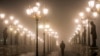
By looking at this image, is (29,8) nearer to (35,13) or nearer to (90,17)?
(35,13)

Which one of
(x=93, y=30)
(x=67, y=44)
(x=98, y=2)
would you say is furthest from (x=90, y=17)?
(x=67, y=44)

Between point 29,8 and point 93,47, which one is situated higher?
point 29,8

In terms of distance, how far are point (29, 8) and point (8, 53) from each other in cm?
1313

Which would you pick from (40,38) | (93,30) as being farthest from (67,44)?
(93,30)

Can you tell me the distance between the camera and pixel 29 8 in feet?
112

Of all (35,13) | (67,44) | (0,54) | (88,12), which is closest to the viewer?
(35,13)

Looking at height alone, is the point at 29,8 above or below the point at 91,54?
above

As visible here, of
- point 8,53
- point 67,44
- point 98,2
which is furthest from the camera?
point 67,44

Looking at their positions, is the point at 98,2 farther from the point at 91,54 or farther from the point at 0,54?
the point at 0,54

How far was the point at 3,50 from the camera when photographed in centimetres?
4150

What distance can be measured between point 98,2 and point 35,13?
6.83m

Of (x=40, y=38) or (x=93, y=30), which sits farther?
(x=40, y=38)

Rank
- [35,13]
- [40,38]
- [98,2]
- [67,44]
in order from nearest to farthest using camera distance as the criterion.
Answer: [98,2] → [35,13] → [40,38] → [67,44]

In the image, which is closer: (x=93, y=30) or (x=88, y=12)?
(x=93, y=30)
